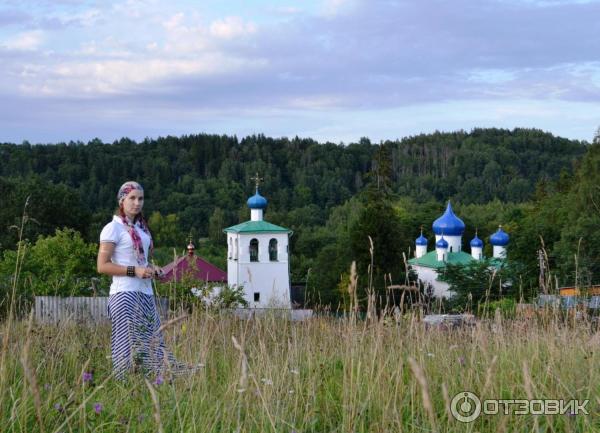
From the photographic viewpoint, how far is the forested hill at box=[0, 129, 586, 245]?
107625 millimetres

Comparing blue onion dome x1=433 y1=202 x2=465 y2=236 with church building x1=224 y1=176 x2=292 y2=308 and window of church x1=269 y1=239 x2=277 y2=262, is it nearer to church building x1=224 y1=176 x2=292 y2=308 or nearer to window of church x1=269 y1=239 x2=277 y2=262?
church building x1=224 y1=176 x2=292 y2=308

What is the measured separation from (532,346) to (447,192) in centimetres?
12962

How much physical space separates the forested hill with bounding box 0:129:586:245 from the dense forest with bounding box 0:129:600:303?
0.21 meters

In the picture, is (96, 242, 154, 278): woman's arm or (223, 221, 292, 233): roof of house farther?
(223, 221, 292, 233): roof of house

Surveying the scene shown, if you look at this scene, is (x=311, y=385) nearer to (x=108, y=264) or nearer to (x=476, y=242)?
(x=108, y=264)

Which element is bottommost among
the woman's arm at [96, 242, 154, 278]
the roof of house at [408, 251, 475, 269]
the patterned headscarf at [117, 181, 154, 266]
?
the woman's arm at [96, 242, 154, 278]

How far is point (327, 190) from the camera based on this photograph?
126 meters

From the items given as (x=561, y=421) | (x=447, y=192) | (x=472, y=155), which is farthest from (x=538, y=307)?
(x=472, y=155)

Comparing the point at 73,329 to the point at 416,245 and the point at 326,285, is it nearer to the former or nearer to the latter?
the point at 326,285
